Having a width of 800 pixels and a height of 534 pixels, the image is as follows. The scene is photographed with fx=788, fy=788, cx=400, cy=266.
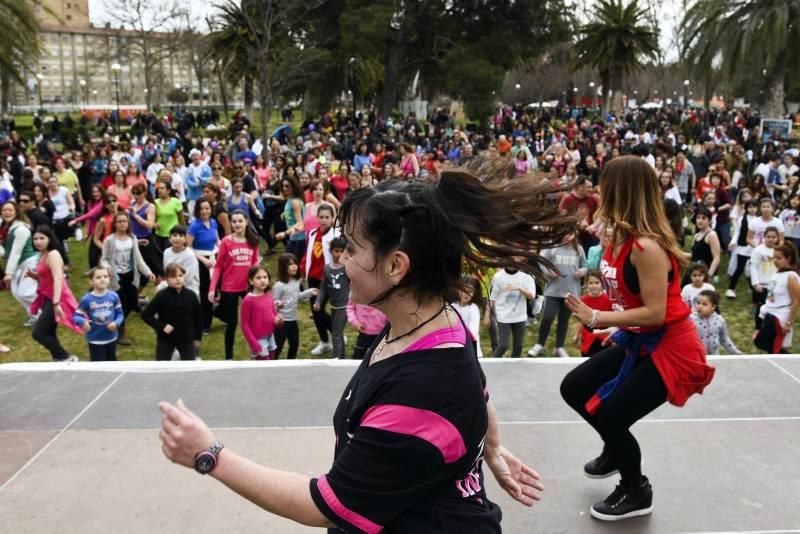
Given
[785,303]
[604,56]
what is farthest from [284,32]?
[785,303]

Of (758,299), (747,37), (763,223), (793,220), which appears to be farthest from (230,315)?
(747,37)

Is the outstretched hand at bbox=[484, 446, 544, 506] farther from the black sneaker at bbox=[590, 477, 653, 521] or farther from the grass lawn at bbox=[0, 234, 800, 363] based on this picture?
the grass lawn at bbox=[0, 234, 800, 363]

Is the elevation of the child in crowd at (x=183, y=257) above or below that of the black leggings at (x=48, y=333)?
Answer: above

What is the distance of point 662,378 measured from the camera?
3.36 m

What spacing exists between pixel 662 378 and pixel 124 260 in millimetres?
6791

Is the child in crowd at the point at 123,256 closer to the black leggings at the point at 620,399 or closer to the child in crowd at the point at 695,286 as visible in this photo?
the child in crowd at the point at 695,286

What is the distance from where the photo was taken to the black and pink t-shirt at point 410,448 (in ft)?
5.76

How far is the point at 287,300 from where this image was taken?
7828 mm

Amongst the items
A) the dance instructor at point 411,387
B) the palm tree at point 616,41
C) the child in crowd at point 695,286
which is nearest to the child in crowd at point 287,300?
the child in crowd at point 695,286

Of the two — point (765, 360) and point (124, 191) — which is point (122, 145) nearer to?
point (124, 191)

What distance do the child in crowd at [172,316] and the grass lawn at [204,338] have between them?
130cm

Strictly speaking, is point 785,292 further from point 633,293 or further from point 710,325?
point 633,293

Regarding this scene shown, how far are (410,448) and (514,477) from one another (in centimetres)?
83

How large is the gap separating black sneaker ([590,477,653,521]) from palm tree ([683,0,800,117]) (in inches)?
1252
